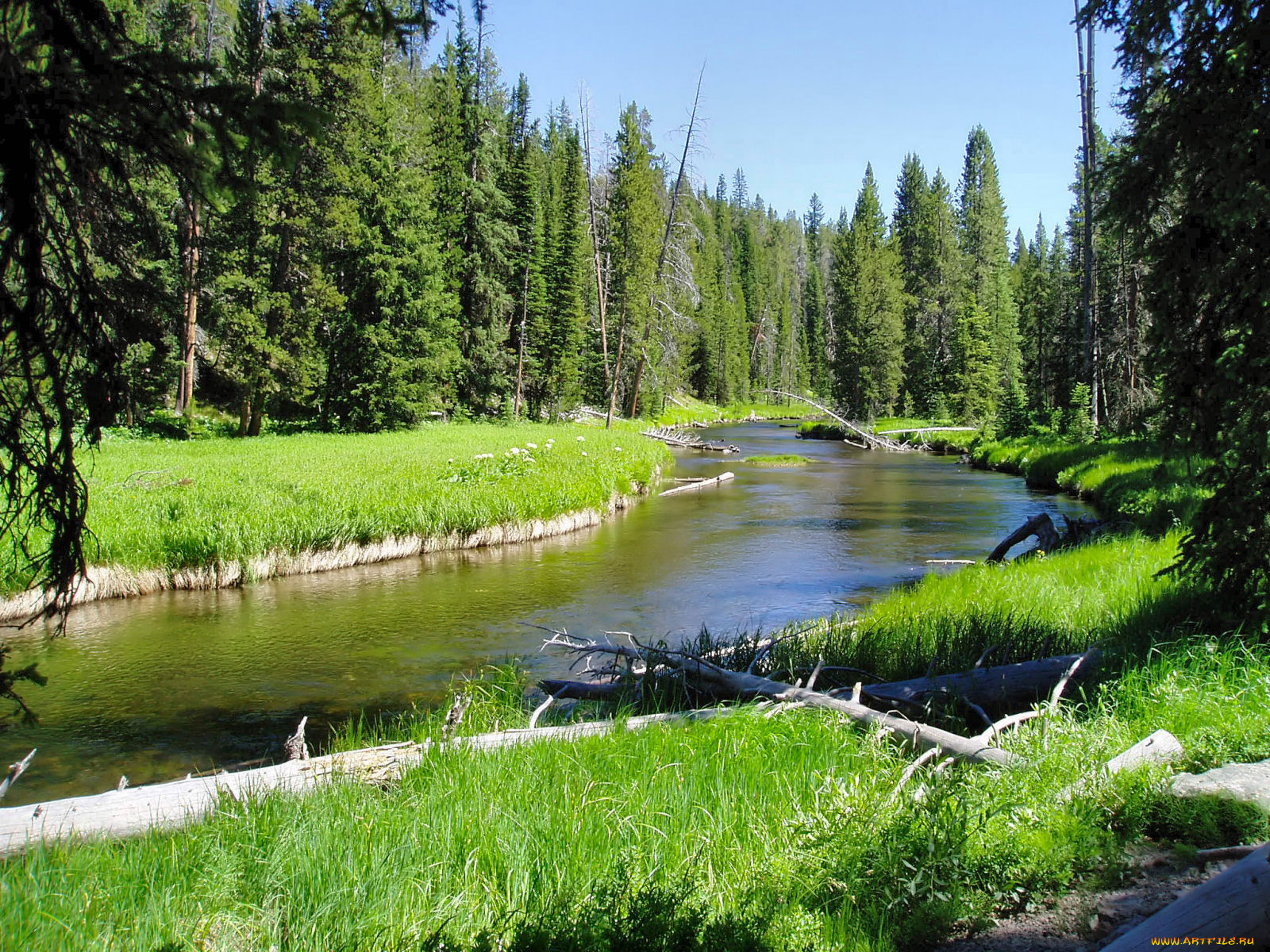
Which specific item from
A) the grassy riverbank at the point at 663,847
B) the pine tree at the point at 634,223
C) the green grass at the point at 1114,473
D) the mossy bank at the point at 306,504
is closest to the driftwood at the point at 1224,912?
the grassy riverbank at the point at 663,847

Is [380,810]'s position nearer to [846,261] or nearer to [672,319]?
[672,319]

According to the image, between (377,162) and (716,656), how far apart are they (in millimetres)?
31280

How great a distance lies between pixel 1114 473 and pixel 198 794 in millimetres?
22261

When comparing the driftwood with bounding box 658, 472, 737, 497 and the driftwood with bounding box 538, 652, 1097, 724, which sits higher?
the driftwood with bounding box 658, 472, 737, 497

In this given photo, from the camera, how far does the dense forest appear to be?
3863 millimetres

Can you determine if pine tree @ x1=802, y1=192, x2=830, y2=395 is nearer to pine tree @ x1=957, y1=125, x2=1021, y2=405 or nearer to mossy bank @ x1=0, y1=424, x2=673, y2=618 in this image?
pine tree @ x1=957, y1=125, x2=1021, y2=405

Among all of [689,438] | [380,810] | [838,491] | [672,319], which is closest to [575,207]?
[672,319]

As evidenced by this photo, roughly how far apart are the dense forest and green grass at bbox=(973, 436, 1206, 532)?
6.38ft

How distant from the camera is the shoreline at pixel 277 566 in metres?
12.3

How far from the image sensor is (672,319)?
158 feet

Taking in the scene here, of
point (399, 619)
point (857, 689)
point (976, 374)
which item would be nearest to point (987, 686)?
point (857, 689)

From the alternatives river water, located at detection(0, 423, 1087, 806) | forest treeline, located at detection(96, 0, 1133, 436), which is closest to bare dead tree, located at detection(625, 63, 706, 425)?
forest treeline, located at detection(96, 0, 1133, 436)

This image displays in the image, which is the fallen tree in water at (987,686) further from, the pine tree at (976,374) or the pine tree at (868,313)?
the pine tree at (868,313)

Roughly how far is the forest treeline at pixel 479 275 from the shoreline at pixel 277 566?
13.5 ft
